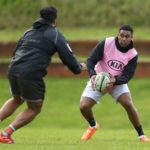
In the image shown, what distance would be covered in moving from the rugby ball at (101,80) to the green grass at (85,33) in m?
19.4

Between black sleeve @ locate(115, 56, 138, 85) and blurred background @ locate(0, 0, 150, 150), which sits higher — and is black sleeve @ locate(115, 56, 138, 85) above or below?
above

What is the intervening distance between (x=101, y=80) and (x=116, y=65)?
1.62 feet

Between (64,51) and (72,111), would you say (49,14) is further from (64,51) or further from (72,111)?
(72,111)

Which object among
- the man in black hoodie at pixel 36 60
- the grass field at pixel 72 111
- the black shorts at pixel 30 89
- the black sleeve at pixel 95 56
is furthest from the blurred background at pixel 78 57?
the black sleeve at pixel 95 56

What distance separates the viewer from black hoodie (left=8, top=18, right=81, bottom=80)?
13422mm

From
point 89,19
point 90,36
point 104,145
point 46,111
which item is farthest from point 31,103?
point 89,19

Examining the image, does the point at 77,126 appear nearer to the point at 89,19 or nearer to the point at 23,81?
the point at 23,81

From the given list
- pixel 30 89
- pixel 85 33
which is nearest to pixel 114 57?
pixel 30 89

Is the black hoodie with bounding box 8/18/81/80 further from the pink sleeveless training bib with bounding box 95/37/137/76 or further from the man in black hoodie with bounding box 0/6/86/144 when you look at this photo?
the pink sleeveless training bib with bounding box 95/37/137/76

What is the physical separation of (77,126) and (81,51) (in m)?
8.44

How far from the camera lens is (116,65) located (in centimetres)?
1477

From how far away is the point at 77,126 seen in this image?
2295cm

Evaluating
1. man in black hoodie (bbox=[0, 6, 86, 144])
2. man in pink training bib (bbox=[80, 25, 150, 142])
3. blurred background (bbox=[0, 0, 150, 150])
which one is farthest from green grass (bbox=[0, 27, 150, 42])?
man in black hoodie (bbox=[0, 6, 86, 144])

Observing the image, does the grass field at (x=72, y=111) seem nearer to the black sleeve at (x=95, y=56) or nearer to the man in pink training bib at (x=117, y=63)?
the man in pink training bib at (x=117, y=63)
